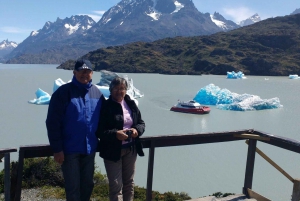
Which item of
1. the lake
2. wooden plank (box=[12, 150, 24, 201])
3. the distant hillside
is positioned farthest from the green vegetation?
the distant hillside

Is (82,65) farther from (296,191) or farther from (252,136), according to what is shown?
(296,191)

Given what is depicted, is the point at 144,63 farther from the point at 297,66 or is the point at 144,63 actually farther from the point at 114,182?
the point at 114,182

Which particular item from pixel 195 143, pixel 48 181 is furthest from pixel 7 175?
pixel 48 181

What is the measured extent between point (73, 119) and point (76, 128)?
0.22 ft

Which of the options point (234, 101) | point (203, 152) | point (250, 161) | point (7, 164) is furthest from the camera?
point (234, 101)

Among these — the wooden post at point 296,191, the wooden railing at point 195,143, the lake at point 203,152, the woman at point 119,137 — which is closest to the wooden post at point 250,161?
the wooden railing at point 195,143

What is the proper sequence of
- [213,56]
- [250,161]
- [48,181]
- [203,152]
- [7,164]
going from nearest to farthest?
[7,164], [250,161], [48,181], [203,152], [213,56]

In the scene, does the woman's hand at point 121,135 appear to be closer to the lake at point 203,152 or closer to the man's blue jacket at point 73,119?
the man's blue jacket at point 73,119

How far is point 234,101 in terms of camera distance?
2562 centimetres

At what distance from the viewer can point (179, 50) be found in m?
90.0

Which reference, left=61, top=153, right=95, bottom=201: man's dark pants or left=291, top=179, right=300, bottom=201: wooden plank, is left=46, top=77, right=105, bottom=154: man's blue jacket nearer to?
left=61, top=153, right=95, bottom=201: man's dark pants

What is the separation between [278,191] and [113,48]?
9236 cm

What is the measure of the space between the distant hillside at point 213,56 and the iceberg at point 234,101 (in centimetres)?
4536

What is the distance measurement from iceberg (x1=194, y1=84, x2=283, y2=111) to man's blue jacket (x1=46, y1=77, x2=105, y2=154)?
22.5 metres
